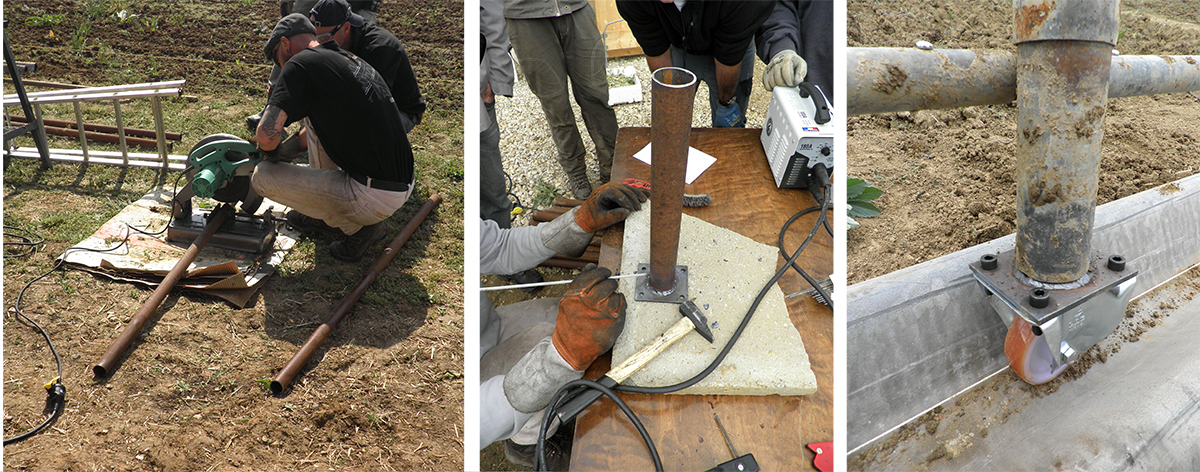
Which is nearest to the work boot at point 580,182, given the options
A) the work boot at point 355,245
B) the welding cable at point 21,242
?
the work boot at point 355,245

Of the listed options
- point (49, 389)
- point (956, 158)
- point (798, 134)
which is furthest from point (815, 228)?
point (49, 389)

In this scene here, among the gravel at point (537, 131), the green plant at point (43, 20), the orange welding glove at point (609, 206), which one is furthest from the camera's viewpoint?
the green plant at point (43, 20)

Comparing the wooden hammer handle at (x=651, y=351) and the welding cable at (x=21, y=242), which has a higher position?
the wooden hammer handle at (x=651, y=351)

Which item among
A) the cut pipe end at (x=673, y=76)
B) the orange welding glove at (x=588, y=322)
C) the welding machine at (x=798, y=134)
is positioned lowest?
the orange welding glove at (x=588, y=322)

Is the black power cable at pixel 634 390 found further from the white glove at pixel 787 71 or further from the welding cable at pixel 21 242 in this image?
the welding cable at pixel 21 242

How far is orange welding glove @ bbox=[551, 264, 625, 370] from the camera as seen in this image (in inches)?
60.7

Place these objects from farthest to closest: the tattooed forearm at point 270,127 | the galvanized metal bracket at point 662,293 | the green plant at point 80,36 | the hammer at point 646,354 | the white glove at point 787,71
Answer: the green plant at point 80,36, the tattooed forearm at point 270,127, the white glove at point 787,71, the galvanized metal bracket at point 662,293, the hammer at point 646,354

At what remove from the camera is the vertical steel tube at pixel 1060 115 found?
4.40 feet

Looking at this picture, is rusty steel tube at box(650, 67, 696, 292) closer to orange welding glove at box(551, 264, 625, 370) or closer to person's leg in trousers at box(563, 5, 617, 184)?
orange welding glove at box(551, 264, 625, 370)

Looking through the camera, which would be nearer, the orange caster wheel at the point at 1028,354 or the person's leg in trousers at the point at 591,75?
the orange caster wheel at the point at 1028,354

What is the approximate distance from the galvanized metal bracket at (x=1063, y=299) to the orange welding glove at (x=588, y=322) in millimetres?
1228

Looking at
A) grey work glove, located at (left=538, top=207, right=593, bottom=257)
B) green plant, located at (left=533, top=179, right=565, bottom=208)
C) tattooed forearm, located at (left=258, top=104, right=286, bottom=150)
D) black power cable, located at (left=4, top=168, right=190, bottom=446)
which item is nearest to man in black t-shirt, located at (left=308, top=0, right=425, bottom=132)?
tattooed forearm, located at (left=258, top=104, right=286, bottom=150)

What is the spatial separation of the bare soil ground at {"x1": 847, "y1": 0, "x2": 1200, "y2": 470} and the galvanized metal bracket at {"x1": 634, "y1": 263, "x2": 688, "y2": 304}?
1020 millimetres

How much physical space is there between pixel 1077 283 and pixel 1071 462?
2.60ft
